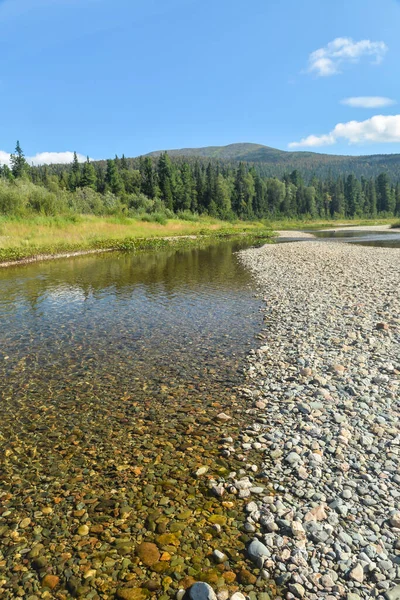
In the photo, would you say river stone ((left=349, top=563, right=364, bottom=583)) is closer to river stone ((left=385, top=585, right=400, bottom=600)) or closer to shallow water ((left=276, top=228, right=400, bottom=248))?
river stone ((left=385, top=585, right=400, bottom=600))

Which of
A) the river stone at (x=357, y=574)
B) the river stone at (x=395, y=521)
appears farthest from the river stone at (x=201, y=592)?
the river stone at (x=395, y=521)

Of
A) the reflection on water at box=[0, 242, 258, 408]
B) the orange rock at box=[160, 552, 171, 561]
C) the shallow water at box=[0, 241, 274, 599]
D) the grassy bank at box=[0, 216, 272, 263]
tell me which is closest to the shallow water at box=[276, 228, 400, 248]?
the grassy bank at box=[0, 216, 272, 263]

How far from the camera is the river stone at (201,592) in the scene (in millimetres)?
3467

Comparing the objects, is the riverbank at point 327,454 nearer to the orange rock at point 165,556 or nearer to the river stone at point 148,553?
the orange rock at point 165,556

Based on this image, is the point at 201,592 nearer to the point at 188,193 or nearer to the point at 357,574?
the point at 357,574

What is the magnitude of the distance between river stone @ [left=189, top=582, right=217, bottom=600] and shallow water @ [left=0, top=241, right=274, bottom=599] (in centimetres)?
18

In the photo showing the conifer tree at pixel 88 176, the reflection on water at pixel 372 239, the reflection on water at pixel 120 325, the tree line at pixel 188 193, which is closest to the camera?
the reflection on water at pixel 120 325

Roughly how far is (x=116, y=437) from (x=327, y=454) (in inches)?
135

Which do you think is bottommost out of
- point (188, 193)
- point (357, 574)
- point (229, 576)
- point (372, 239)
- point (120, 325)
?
point (229, 576)

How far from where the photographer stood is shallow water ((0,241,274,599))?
13.1 feet

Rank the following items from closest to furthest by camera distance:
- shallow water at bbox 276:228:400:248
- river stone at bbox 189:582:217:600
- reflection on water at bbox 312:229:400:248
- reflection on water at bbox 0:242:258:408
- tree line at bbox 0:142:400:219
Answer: river stone at bbox 189:582:217:600 → reflection on water at bbox 0:242:258:408 → reflection on water at bbox 312:229:400:248 → shallow water at bbox 276:228:400:248 → tree line at bbox 0:142:400:219

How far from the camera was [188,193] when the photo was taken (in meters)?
107

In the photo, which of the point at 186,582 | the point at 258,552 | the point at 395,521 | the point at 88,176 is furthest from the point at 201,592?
the point at 88,176

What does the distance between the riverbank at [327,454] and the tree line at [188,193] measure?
1592 inches
